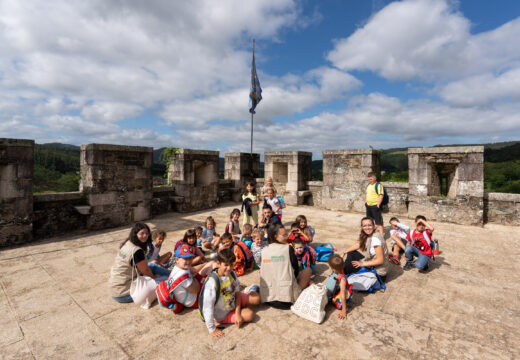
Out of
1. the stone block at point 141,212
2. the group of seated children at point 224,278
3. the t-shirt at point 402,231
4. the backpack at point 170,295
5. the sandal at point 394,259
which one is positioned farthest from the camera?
the stone block at point 141,212

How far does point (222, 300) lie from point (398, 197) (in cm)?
743

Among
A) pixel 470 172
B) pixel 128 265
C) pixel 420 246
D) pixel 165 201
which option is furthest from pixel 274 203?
pixel 470 172

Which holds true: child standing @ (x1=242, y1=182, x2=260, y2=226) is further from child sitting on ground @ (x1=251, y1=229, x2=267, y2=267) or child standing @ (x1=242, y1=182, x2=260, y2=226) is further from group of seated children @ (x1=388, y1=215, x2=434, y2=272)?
group of seated children @ (x1=388, y1=215, x2=434, y2=272)

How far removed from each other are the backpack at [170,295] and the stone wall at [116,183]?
469cm

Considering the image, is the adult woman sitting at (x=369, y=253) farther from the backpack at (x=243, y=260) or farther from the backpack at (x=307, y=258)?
the backpack at (x=243, y=260)

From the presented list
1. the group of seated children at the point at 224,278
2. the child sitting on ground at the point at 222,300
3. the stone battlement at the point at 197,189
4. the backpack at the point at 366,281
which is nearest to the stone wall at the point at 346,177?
the stone battlement at the point at 197,189

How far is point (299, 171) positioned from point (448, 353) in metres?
7.83

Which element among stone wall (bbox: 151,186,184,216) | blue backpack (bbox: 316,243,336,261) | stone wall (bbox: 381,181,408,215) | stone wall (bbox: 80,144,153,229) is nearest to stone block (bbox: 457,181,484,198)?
stone wall (bbox: 381,181,408,215)

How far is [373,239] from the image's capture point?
3447 millimetres

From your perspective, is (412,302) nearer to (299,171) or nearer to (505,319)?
(505,319)

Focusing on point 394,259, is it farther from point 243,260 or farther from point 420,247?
point 243,260

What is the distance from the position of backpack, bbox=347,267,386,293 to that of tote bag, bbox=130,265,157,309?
2445mm

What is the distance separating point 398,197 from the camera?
826 centimetres

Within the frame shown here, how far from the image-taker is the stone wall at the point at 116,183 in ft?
21.1
